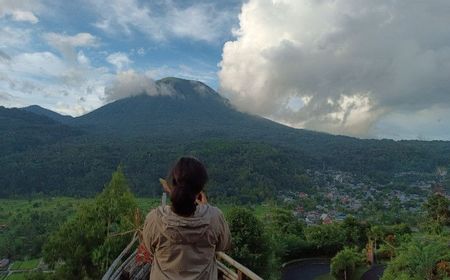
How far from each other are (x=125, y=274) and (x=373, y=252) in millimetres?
24259

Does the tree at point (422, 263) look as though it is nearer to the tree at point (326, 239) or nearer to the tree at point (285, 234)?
the tree at point (285, 234)

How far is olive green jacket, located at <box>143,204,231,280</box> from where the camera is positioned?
2.12m

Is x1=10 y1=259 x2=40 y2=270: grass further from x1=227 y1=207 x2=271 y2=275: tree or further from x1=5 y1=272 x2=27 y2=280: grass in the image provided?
x1=227 y1=207 x2=271 y2=275: tree

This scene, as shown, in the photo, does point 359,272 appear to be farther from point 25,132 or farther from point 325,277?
point 25,132

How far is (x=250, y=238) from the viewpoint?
15.5 m

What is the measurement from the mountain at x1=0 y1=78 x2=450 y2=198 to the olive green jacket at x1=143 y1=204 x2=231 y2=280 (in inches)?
2963

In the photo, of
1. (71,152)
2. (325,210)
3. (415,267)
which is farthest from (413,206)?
(71,152)

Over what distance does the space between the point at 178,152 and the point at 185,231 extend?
333 feet

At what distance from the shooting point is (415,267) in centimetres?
1659

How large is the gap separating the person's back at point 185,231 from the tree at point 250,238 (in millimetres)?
13406

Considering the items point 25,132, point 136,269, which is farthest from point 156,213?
point 25,132

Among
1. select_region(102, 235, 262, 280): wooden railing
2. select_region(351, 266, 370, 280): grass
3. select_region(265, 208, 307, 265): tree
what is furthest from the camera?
select_region(265, 208, 307, 265): tree

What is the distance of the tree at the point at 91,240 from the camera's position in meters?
10.8

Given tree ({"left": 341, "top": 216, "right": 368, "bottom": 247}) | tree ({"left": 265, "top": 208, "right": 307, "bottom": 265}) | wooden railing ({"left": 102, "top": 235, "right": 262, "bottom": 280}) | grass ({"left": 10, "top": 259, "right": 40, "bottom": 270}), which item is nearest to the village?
tree ({"left": 341, "top": 216, "right": 368, "bottom": 247})
